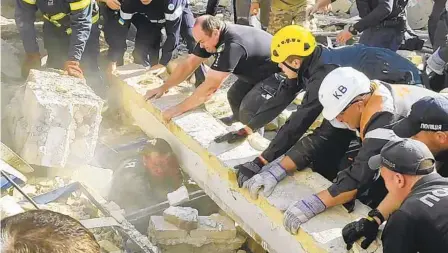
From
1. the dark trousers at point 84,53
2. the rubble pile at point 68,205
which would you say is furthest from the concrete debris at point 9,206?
the dark trousers at point 84,53

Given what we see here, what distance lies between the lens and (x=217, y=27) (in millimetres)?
5051

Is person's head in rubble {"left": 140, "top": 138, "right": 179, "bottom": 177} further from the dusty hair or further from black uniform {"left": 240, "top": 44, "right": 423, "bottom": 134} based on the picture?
the dusty hair

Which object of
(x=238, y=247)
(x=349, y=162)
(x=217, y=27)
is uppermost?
(x=217, y=27)

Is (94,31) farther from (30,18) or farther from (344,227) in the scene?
(344,227)

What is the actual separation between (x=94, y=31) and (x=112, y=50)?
0.30m

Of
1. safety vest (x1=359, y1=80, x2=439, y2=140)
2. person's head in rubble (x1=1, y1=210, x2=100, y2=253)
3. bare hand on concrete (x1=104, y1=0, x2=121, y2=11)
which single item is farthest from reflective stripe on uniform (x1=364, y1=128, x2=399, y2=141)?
bare hand on concrete (x1=104, y1=0, x2=121, y2=11)

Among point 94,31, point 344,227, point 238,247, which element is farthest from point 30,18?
point 344,227

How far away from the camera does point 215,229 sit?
4570 millimetres

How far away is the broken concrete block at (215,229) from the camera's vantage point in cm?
454

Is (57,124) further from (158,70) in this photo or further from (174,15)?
(174,15)

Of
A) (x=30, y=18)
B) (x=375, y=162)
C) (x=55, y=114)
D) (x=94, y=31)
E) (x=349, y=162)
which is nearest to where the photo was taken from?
(x=375, y=162)

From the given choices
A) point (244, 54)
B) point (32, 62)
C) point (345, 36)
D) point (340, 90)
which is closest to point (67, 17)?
point (32, 62)

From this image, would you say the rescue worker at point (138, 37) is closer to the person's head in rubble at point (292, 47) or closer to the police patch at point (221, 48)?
the police patch at point (221, 48)

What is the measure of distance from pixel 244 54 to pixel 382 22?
1.66 meters
